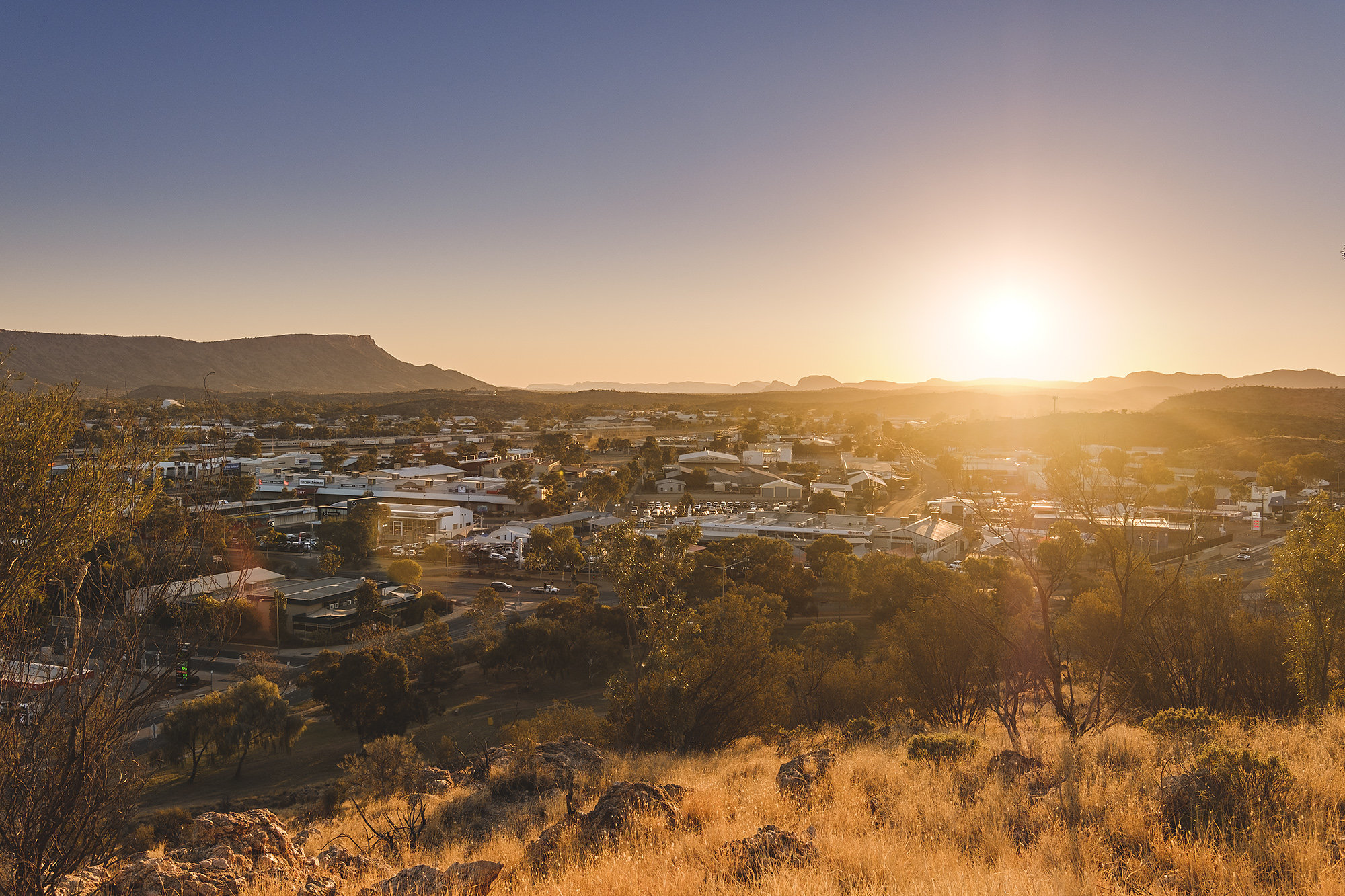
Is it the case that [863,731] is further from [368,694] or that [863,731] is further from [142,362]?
[142,362]

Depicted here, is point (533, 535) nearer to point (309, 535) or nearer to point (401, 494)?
point (309, 535)

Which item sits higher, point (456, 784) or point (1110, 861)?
point (1110, 861)

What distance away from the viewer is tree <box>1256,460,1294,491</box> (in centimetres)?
5650

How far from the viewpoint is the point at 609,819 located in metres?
5.87

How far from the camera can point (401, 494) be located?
52062 mm

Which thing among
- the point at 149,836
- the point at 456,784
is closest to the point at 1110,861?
the point at 456,784

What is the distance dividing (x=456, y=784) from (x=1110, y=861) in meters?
8.61

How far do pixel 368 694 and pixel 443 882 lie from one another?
16833 millimetres

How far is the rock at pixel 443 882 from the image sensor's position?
15.7 feet

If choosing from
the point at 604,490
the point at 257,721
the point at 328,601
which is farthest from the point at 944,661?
the point at 604,490

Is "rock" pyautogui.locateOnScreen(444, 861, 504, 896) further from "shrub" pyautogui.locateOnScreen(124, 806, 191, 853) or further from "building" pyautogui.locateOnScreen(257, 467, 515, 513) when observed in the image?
"building" pyautogui.locateOnScreen(257, 467, 515, 513)

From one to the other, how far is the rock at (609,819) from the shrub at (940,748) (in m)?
3.15

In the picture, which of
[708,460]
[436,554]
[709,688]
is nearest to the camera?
[709,688]

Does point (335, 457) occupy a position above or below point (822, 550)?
above
